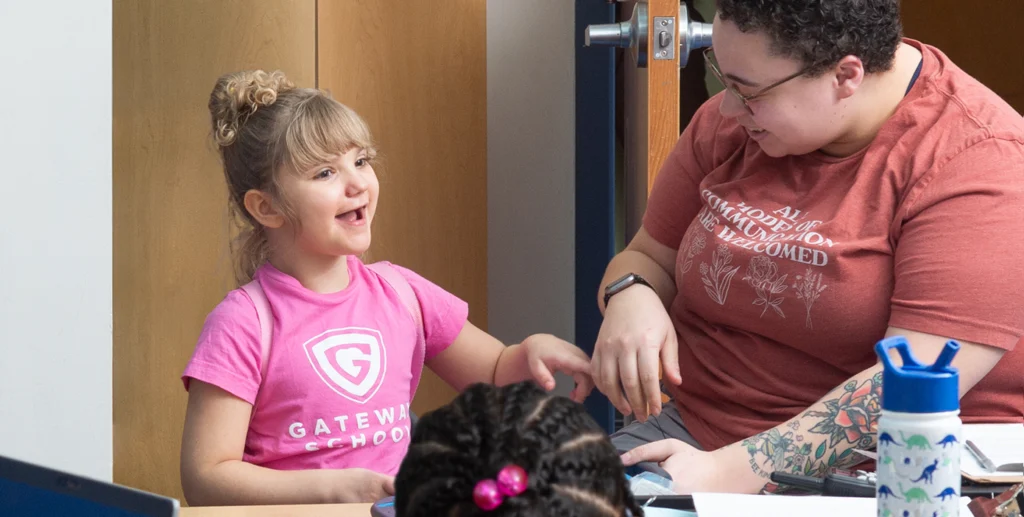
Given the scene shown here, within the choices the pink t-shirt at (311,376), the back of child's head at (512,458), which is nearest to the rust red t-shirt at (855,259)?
the pink t-shirt at (311,376)

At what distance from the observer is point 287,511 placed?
104 cm

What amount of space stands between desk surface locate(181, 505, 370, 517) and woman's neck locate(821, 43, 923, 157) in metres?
0.79

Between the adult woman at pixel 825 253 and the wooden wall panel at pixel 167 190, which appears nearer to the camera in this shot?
the adult woman at pixel 825 253

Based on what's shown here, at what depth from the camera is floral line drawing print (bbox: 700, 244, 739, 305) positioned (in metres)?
1.40

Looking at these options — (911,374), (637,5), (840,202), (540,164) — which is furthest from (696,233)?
(540,164)

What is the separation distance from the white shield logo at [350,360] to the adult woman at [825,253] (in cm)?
33

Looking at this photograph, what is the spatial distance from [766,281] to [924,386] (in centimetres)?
67

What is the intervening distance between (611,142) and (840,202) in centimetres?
153

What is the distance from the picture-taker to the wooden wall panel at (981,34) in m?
3.54

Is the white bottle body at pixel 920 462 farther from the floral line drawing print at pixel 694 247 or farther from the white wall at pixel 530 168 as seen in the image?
the white wall at pixel 530 168

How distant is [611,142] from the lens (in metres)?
2.83

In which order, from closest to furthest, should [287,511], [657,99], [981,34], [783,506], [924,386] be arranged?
1. [924,386]
2. [783,506]
3. [287,511]
4. [657,99]
5. [981,34]

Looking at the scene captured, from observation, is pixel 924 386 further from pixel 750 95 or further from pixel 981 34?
pixel 981 34
